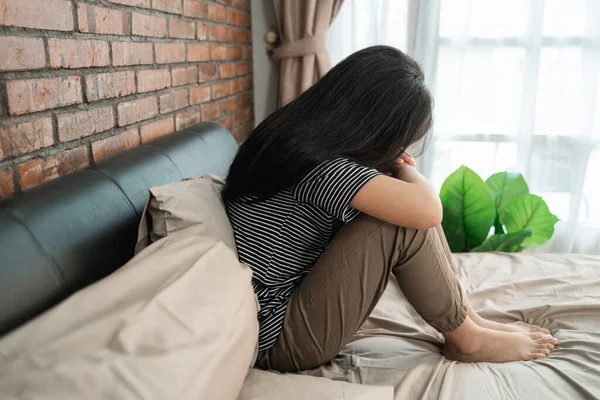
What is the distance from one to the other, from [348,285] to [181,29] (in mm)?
1058

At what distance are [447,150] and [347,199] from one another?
5.47 feet

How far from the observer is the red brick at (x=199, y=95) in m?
1.77

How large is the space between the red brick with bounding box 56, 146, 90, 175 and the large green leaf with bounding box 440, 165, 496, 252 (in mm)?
1478

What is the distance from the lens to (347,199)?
1041 mm

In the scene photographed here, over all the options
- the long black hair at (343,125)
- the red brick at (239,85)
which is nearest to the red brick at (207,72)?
the red brick at (239,85)

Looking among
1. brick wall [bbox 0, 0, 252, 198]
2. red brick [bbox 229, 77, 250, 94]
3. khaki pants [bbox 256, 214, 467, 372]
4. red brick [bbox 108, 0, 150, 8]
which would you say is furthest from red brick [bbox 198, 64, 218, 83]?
khaki pants [bbox 256, 214, 467, 372]

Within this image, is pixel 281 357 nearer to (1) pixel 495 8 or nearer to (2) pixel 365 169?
(2) pixel 365 169

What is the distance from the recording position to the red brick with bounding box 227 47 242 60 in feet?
7.26

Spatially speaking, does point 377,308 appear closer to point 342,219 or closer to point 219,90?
point 342,219

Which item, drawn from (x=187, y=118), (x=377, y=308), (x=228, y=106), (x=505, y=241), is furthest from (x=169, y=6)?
(x=505, y=241)

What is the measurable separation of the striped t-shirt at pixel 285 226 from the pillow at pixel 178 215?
9cm

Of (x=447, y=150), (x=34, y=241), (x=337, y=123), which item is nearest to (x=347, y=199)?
(x=337, y=123)

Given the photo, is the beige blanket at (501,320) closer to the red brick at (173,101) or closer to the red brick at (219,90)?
the red brick at (173,101)

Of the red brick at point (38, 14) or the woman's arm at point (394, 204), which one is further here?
the woman's arm at point (394, 204)
